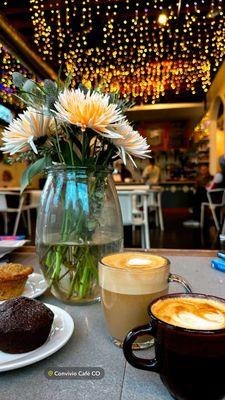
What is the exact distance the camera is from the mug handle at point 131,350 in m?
0.35

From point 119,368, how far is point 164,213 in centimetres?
913

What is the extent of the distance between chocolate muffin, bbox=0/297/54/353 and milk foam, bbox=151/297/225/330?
16cm

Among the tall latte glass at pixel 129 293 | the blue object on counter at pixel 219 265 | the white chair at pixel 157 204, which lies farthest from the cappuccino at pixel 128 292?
the white chair at pixel 157 204

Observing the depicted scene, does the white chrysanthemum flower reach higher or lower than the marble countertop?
higher

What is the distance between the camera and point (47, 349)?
1.37ft

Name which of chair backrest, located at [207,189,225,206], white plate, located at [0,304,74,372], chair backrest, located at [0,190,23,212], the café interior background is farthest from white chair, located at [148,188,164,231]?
white plate, located at [0,304,74,372]

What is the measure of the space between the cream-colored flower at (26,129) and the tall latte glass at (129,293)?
11.4 inches

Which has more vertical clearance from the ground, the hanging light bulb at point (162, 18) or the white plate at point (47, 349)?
the hanging light bulb at point (162, 18)

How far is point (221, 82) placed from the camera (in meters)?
6.78

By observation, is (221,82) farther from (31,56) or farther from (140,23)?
(31,56)

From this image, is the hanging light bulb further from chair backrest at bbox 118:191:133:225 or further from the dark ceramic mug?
the dark ceramic mug

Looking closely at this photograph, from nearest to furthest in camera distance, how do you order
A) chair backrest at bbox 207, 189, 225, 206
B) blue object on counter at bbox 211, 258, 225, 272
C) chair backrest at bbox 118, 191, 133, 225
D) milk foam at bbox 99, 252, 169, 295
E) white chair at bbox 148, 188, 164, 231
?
milk foam at bbox 99, 252, 169, 295
blue object on counter at bbox 211, 258, 225, 272
chair backrest at bbox 118, 191, 133, 225
chair backrest at bbox 207, 189, 225, 206
white chair at bbox 148, 188, 164, 231

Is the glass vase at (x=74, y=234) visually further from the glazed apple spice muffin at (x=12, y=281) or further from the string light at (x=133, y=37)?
the string light at (x=133, y=37)

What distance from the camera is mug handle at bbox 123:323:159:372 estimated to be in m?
0.35
